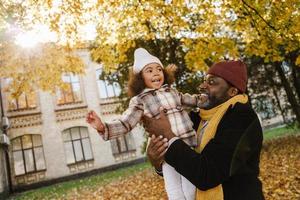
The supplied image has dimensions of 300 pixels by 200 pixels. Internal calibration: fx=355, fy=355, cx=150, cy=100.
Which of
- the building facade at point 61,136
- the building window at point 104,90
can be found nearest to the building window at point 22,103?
the building facade at point 61,136

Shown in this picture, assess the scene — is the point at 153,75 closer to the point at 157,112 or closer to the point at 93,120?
the point at 157,112

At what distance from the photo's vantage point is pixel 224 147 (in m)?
2.00

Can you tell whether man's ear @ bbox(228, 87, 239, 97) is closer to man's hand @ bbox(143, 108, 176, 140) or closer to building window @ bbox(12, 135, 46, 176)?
man's hand @ bbox(143, 108, 176, 140)

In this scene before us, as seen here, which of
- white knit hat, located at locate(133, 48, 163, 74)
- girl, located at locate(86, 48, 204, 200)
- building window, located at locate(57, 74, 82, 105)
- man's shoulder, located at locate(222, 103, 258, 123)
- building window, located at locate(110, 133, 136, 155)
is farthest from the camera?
building window, located at locate(110, 133, 136, 155)

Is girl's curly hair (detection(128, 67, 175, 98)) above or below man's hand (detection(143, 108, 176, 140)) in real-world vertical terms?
above

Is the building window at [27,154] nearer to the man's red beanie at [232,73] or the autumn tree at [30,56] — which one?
the autumn tree at [30,56]

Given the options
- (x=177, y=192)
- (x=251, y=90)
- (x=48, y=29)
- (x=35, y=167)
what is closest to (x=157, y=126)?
(x=177, y=192)

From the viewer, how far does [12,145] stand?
885 inches

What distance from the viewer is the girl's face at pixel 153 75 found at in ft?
9.74

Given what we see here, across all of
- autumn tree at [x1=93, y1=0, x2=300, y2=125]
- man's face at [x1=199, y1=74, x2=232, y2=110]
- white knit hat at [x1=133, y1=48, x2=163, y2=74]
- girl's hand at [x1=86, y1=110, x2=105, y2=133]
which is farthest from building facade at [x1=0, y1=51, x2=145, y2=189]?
man's face at [x1=199, y1=74, x2=232, y2=110]

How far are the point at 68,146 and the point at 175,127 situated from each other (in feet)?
73.3

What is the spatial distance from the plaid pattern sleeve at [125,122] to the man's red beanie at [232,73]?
2.40 feet

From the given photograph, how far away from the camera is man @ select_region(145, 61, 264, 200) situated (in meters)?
2.00

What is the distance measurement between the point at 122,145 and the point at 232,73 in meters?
23.9
